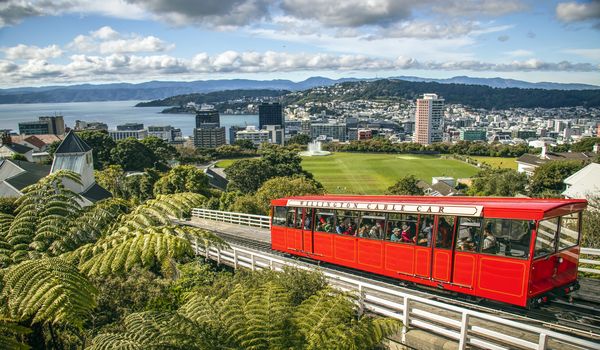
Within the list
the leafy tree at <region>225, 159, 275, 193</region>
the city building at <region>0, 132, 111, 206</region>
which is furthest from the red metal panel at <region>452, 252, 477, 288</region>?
the leafy tree at <region>225, 159, 275, 193</region>

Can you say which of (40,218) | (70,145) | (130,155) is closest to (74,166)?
(70,145)

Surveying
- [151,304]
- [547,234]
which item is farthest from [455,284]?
[151,304]

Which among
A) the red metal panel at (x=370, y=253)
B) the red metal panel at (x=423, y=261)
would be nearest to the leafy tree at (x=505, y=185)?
the red metal panel at (x=370, y=253)

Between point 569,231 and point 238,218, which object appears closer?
point 569,231

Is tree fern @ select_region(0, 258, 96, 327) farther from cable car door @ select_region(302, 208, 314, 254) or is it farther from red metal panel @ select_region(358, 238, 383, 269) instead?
cable car door @ select_region(302, 208, 314, 254)

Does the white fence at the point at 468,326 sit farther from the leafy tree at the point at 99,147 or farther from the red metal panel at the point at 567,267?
the leafy tree at the point at 99,147

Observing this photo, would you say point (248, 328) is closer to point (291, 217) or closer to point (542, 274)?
point (542, 274)

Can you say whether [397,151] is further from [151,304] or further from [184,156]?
A: [151,304]
